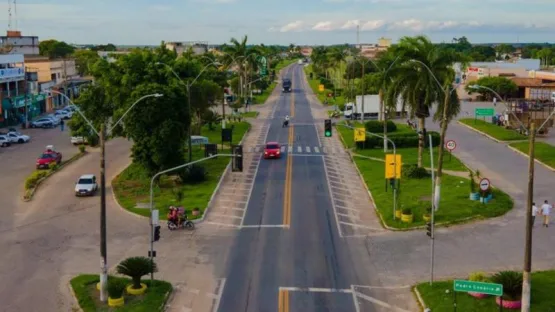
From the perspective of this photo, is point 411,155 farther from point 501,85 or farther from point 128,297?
point 501,85

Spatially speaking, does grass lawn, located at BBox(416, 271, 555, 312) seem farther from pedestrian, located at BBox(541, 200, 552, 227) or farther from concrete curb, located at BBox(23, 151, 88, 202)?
concrete curb, located at BBox(23, 151, 88, 202)

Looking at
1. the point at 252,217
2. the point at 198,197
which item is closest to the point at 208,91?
the point at 198,197

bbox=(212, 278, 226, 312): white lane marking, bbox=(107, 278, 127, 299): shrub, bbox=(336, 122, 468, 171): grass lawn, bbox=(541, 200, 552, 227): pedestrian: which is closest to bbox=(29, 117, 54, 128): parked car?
bbox=(336, 122, 468, 171): grass lawn

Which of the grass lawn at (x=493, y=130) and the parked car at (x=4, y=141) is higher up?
the grass lawn at (x=493, y=130)

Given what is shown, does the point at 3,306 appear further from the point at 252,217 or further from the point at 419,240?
the point at 419,240

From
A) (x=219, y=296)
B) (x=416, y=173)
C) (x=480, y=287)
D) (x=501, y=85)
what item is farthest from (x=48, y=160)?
(x=501, y=85)

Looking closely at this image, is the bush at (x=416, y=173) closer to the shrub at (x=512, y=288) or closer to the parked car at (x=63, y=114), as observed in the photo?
the shrub at (x=512, y=288)

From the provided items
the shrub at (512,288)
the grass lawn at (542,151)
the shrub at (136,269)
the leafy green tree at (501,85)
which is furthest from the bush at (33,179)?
the leafy green tree at (501,85)
